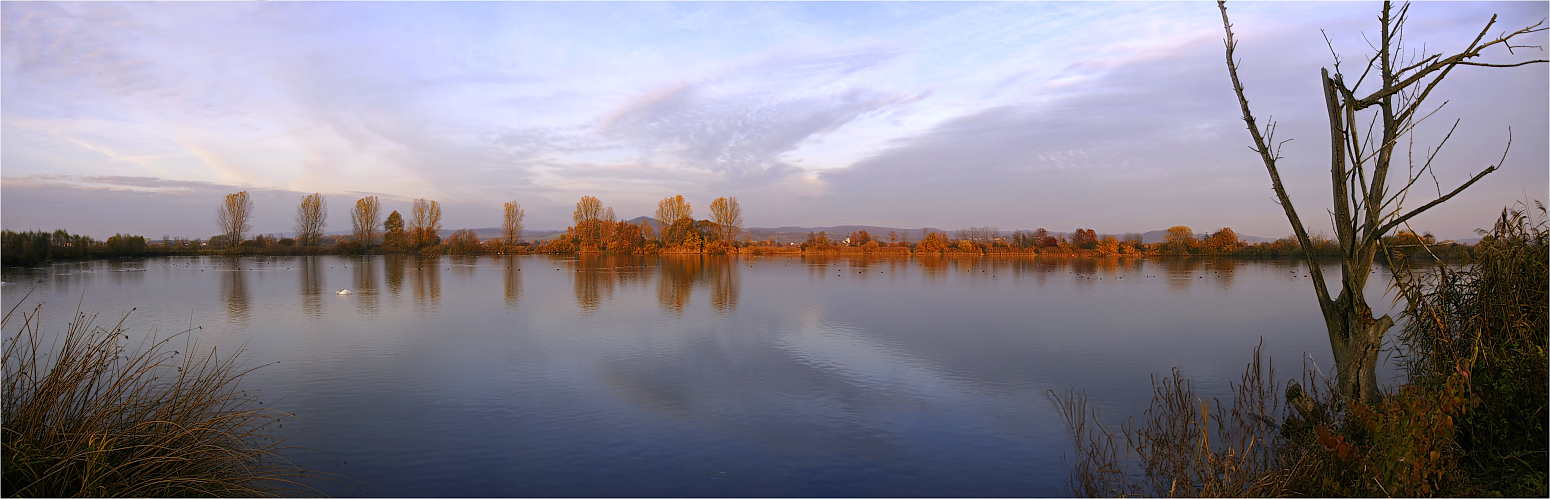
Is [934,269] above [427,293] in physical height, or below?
below

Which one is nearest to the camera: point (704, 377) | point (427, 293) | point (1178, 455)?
point (1178, 455)

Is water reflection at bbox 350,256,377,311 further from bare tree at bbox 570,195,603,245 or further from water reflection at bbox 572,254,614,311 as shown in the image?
bare tree at bbox 570,195,603,245

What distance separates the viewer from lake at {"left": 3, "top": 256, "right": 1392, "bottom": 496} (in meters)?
4.53

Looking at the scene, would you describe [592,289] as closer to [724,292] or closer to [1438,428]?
[724,292]

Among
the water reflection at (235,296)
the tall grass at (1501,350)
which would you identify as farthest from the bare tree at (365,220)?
the tall grass at (1501,350)

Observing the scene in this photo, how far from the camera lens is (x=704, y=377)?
7.30m

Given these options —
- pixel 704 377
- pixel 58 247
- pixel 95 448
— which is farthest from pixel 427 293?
pixel 58 247

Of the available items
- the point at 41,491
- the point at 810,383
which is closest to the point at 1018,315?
the point at 810,383

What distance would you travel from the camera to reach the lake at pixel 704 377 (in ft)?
14.9

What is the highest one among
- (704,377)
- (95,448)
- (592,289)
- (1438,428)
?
(1438,428)

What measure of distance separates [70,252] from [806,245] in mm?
41715

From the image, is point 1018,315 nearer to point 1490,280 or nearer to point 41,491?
point 1490,280

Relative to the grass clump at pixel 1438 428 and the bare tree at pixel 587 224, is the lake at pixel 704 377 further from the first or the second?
the bare tree at pixel 587 224

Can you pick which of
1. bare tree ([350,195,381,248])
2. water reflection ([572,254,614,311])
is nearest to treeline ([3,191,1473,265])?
bare tree ([350,195,381,248])
